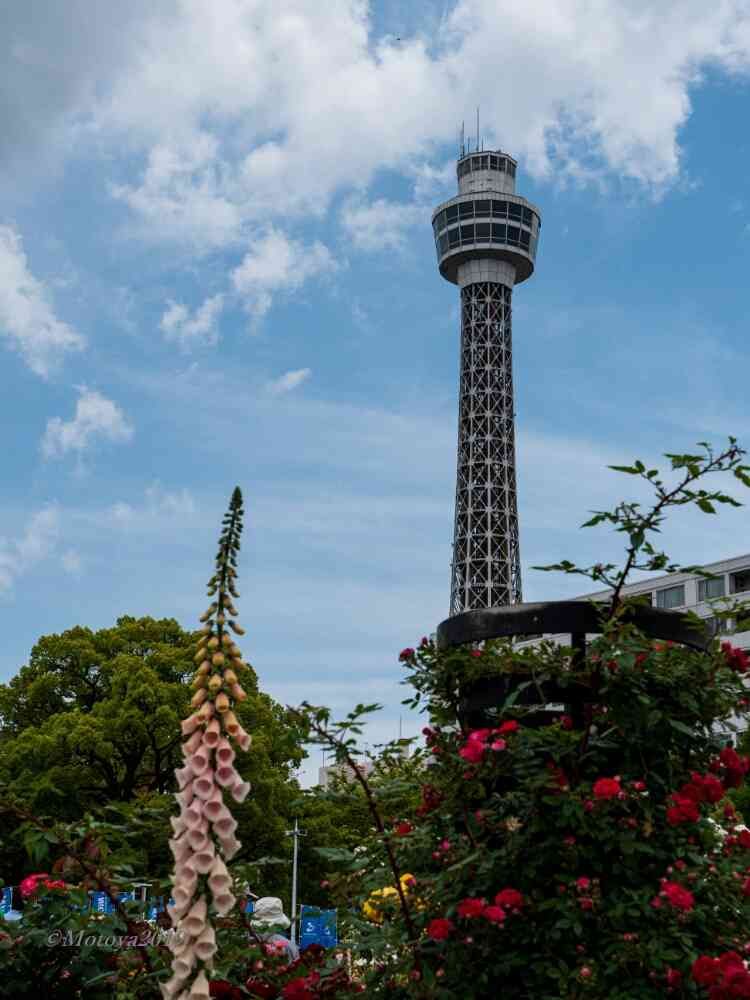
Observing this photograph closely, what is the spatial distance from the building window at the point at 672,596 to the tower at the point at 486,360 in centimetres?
3296

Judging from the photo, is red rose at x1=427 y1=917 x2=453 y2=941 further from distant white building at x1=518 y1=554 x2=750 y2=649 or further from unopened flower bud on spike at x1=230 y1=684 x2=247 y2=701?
distant white building at x1=518 y1=554 x2=750 y2=649

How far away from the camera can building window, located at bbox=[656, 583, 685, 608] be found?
2726 inches

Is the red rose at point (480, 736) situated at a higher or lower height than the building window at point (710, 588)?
lower

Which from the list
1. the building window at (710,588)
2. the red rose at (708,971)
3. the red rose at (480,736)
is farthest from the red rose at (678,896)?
the building window at (710,588)

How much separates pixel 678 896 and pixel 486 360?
→ 355 ft

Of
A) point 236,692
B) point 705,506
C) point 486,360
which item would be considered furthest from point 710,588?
point 236,692

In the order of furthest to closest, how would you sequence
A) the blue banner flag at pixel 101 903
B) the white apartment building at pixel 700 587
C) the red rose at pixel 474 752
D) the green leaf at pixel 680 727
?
the white apartment building at pixel 700 587 → the blue banner flag at pixel 101 903 → the red rose at pixel 474 752 → the green leaf at pixel 680 727

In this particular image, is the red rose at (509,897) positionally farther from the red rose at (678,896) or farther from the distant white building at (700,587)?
the distant white building at (700,587)

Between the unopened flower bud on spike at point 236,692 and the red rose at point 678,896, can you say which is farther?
the red rose at point 678,896

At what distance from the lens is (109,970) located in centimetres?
646

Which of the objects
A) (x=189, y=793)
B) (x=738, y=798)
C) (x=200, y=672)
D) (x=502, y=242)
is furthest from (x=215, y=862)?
(x=502, y=242)

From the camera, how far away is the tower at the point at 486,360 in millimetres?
106562

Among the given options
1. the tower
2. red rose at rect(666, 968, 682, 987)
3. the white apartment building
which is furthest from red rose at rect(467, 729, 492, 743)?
the tower

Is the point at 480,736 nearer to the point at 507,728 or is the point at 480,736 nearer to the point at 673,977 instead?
the point at 507,728
